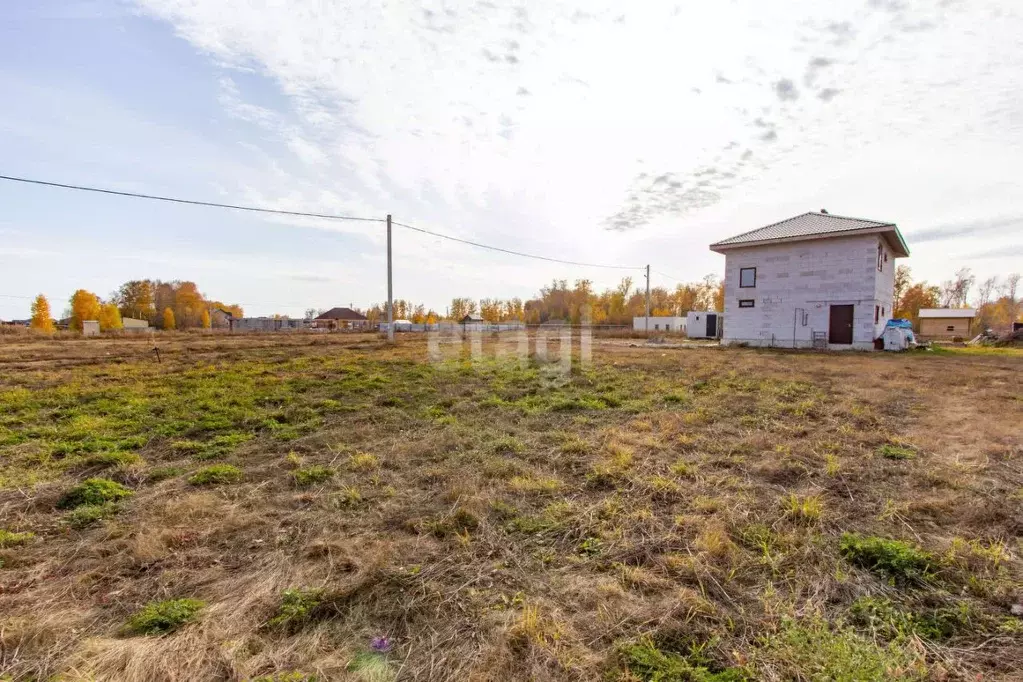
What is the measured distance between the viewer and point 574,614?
2.10m

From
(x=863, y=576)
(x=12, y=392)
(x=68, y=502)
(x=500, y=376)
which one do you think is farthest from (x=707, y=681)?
(x=12, y=392)

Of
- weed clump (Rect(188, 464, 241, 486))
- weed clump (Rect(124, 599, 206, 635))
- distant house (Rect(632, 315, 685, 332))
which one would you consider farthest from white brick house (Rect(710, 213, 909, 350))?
distant house (Rect(632, 315, 685, 332))

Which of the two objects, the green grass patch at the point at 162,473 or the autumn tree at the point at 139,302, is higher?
the autumn tree at the point at 139,302

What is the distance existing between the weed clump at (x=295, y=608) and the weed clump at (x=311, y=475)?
5.52 ft

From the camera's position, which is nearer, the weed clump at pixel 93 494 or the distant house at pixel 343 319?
the weed clump at pixel 93 494

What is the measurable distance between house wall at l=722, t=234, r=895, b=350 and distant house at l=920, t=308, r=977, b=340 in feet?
82.2

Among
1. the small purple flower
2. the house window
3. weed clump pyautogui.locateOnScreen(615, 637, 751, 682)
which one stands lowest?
the small purple flower

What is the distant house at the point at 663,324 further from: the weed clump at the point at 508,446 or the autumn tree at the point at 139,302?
the autumn tree at the point at 139,302

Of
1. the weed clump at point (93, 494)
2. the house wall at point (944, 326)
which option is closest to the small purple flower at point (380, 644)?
the weed clump at point (93, 494)

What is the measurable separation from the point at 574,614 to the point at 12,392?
10.2 m

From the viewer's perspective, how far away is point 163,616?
2078 millimetres

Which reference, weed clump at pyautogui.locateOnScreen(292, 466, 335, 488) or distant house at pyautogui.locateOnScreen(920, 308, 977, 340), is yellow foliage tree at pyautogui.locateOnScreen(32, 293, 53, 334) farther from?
distant house at pyautogui.locateOnScreen(920, 308, 977, 340)

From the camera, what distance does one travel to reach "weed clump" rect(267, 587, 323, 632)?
2049 mm

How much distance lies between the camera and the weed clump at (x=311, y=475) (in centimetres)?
386
